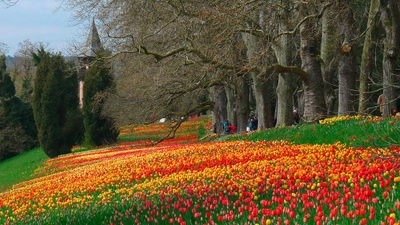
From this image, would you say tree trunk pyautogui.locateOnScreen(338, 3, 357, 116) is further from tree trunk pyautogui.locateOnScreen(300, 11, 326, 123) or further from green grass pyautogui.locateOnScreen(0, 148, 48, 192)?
green grass pyautogui.locateOnScreen(0, 148, 48, 192)

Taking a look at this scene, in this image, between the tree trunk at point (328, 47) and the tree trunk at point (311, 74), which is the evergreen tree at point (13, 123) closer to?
the tree trunk at point (328, 47)

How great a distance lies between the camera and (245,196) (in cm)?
695

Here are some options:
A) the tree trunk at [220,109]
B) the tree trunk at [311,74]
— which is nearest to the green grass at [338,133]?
the tree trunk at [311,74]

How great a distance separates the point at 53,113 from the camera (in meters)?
35.8

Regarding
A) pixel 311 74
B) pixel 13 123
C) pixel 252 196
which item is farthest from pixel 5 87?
pixel 252 196

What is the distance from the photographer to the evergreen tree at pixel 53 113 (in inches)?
1396

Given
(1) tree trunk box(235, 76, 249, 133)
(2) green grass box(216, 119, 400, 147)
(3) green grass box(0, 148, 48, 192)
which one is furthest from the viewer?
(1) tree trunk box(235, 76, 249, 133)

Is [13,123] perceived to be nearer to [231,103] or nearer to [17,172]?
[17,172]

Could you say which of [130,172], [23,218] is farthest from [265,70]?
[23,218]

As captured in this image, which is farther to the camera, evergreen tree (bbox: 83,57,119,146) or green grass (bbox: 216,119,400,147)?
evergreen tree (bbox: 83,57,119,146)

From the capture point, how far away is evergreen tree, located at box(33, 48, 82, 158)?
116 ft

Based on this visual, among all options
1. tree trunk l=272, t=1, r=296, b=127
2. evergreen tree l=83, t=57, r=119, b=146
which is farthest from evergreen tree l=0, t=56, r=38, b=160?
tree trunk l=272, t=1, r=296, b=127

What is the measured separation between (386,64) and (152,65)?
11908mm

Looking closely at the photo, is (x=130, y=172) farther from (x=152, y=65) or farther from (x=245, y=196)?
(x=152, y=65)
